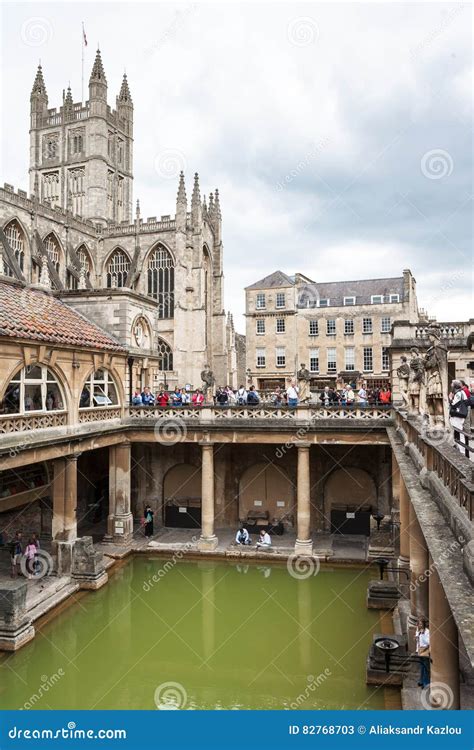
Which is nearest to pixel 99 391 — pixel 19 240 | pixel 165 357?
pixel 19 240

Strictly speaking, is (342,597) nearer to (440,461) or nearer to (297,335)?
(440,461)

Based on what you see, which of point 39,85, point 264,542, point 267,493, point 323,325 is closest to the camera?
point 264,542

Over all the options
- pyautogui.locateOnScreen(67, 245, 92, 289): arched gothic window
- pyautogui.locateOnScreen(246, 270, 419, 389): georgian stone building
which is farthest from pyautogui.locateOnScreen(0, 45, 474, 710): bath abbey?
pyautogui.locateOnScreen(246, 270, 419, 389): georgian stone building

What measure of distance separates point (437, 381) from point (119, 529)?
19.3 meters

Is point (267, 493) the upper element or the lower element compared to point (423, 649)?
upper

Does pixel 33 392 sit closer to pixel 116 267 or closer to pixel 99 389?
pixel 99 389

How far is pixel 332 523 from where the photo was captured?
93.2 ft
